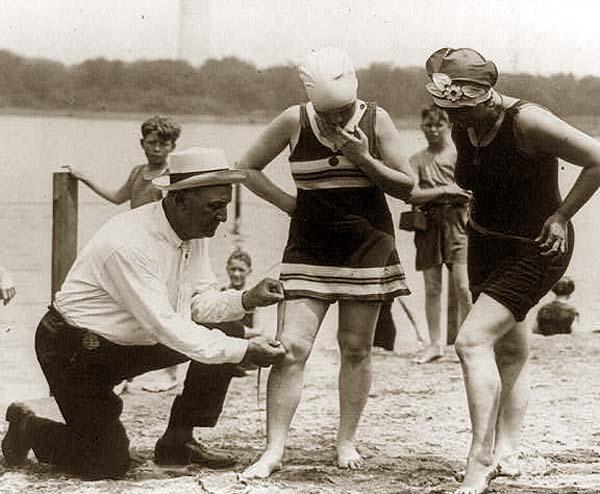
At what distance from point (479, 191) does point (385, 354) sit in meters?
3.90

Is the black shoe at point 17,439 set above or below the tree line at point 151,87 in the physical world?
below

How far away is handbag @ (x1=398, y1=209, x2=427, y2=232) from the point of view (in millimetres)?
8125

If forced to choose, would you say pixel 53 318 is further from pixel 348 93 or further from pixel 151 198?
pixel 151 198

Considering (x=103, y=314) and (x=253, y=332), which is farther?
(x=253, y=332)

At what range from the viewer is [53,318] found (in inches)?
199

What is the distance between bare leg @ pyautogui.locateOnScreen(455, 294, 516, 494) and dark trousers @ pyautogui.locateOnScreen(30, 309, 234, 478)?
0.98 metres

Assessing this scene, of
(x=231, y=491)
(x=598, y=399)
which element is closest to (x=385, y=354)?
(x=598, y=399)

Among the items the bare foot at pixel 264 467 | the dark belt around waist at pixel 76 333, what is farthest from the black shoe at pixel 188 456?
the dark belt around waist at pixel 76 333

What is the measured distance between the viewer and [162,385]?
716 cm

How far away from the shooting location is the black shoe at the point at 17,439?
525 cm

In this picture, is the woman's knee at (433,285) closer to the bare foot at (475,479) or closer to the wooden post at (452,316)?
the wooden post at (452,316)

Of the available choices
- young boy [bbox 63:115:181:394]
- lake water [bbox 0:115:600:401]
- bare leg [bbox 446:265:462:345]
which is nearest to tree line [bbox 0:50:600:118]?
lake water [bbox 0:115:600:401]

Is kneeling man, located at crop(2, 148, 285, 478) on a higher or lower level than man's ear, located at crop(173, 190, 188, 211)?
lower

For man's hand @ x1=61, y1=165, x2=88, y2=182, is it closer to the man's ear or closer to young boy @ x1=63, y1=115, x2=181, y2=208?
young boy @ x1=63, y1=115, x2=181, y2=208
